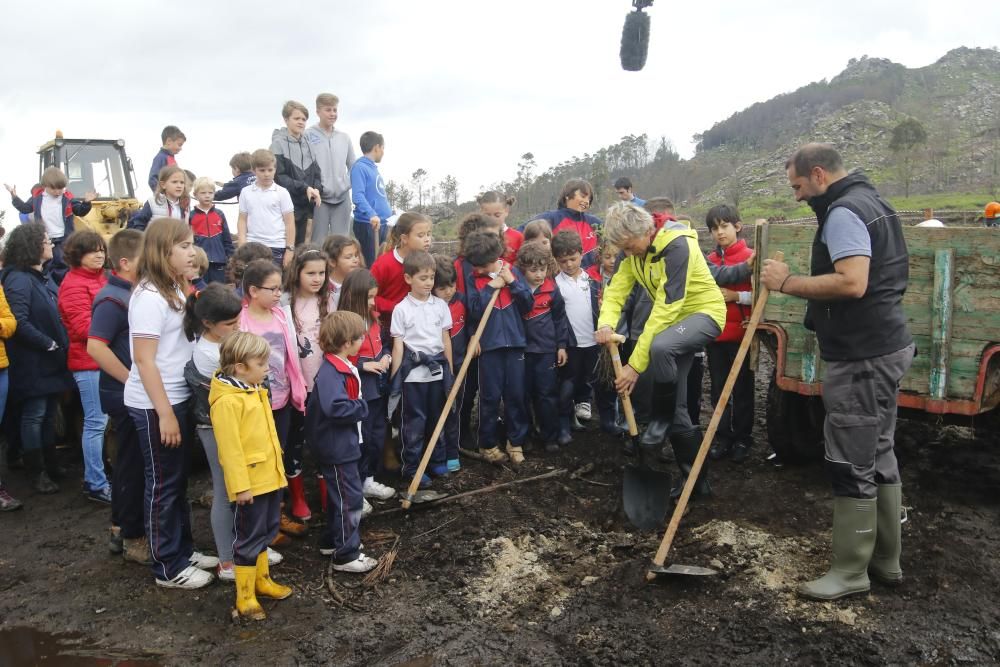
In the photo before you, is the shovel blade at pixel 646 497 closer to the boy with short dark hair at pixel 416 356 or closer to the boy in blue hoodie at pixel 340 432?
the boy with short dark hair at pixel 416 356

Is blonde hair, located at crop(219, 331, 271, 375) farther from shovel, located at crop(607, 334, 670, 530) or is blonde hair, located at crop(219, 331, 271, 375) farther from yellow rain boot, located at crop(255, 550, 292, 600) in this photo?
shovel, located at crop(607, 334, 670, 530)

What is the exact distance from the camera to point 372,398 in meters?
5.11

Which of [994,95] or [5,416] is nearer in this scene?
[5,416]

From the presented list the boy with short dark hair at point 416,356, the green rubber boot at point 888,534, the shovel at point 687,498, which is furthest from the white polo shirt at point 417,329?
the green rubber boot at point 888,534

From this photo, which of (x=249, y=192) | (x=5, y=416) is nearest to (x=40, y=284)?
(x=5, y=416)

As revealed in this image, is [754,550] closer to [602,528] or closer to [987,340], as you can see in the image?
[602,528]

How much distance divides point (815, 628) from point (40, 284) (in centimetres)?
568

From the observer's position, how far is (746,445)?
5844 mm

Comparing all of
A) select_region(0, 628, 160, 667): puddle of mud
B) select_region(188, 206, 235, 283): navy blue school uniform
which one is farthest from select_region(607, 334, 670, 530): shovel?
select_region(188, 206, 235, 283): navy blue school uniform

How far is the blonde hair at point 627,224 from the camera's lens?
15.4 ft

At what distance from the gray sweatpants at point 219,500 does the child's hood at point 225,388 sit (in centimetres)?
31

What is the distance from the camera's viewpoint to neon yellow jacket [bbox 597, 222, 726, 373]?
4719mm

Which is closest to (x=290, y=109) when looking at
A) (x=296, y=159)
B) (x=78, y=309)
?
(x=296, y=159)

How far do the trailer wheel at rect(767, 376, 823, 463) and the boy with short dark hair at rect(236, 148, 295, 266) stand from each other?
170 inches
